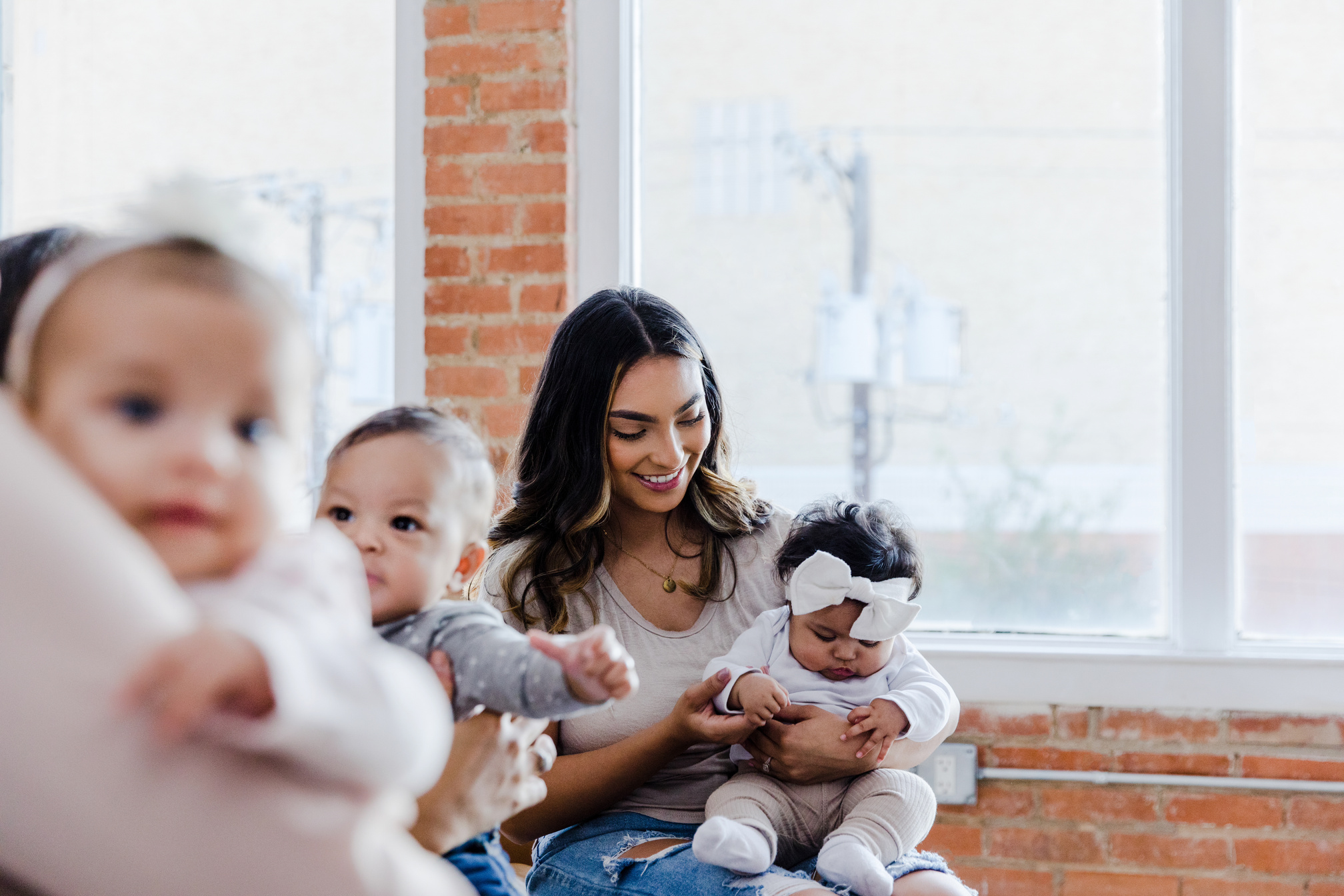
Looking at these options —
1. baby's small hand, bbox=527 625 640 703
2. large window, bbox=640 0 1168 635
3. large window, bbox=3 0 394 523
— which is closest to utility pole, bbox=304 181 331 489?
large window, bbox=3 0 394 523

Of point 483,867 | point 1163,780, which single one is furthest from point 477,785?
point 1163,780

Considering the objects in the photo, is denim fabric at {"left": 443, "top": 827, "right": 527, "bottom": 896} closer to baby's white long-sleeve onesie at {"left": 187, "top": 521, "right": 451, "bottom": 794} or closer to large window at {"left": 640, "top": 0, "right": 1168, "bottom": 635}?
baby's white long-sleeve onesie at {"left": 187, "top": 521, "right": 451, "bottom": 794}

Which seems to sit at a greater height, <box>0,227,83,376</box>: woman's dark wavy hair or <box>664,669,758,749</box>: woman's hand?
<box>0,227,83,376</box>: woman's dark wavy hair

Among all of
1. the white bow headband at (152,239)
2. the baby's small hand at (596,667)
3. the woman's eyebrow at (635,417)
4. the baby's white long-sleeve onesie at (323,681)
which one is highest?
the white bow headband at (152,239)

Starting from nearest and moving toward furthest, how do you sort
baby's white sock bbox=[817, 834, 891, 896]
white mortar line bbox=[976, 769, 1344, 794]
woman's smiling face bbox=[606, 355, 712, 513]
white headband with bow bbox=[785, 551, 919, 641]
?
baby's white sock bbox=[817, 834, 891, 896] < white headband with bow bbox=[785, 551, 919, 641] < woman's smiling face bbox=[606, 355, 712, 513] < white mortar line bbox=[976, 769, 1344, 794]

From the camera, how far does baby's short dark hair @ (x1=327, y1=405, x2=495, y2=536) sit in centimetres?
97

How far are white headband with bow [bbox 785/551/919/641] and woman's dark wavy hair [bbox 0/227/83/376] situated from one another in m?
1.09

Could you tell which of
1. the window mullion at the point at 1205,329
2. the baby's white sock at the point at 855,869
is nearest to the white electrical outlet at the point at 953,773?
the window mullion at the point at 1205,329

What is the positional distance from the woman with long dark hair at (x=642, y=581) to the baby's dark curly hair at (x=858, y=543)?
13 centimetres

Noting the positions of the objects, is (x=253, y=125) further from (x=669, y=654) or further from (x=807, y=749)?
(x=807, y=749)

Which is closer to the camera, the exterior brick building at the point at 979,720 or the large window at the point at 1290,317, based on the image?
the exterior brick building at the point at 979,720

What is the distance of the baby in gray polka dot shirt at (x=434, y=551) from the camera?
0.89m

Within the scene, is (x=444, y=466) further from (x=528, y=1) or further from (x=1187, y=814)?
(x=1187, y=814)

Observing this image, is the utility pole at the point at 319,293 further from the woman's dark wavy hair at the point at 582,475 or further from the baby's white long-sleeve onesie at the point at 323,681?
the baby's white long-sleeve onesie at the point at 323,681
